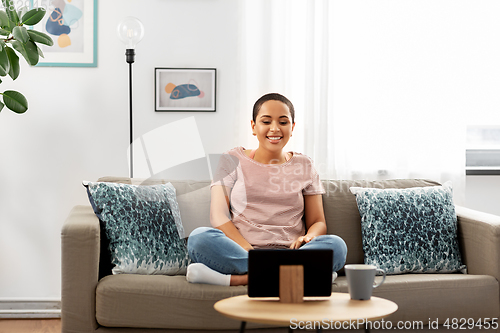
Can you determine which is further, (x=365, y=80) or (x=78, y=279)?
(x=365, y=80)

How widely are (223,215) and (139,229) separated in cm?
35

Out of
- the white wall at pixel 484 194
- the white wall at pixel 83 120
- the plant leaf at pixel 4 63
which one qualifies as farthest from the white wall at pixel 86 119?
the white wall at pixel 484 194

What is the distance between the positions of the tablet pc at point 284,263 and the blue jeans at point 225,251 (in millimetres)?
408

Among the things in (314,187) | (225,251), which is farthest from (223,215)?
(314,187)

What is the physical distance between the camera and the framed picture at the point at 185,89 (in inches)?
99.9

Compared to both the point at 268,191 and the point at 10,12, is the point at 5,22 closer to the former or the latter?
the point at 10,12

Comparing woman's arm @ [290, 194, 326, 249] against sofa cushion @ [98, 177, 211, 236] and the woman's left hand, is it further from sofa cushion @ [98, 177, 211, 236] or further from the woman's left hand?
sofa cushion @ [98, 177, 211, 236]

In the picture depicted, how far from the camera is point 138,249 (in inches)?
72.9

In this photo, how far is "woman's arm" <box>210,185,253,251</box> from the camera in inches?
74.2

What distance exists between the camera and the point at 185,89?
8.36ft

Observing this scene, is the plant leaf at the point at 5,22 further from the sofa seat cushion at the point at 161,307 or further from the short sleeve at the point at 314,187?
the short sleeve at the point at 314,187

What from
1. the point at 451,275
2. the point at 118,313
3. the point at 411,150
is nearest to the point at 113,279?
the point at 118,313

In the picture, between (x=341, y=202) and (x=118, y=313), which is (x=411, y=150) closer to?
(x=341, y=202)

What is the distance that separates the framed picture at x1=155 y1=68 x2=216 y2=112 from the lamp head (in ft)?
0.77
